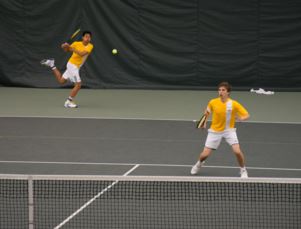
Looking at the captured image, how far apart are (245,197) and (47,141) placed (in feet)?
16.0

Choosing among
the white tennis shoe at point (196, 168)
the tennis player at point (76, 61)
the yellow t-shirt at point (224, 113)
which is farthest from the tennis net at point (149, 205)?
the tennis player at point (76, 61)

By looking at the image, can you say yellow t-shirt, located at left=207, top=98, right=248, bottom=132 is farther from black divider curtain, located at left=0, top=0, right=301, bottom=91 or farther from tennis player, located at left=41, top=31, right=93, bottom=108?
black divider curtain, located at left=0, top=0, right=301, bottom=91

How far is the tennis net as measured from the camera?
746cm

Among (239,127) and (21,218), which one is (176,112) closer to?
(239,127)

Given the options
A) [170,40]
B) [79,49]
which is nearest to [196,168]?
[79,49]

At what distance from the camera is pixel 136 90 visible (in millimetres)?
19125

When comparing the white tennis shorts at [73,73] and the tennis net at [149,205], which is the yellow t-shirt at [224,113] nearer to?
the tennis net at [149,205]

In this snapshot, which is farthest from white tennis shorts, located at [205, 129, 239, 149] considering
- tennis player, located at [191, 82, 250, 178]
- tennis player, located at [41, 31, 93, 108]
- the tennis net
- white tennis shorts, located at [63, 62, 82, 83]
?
white tennis shorts, located at [63, 62, 82, 83]

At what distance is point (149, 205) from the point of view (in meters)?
8.14

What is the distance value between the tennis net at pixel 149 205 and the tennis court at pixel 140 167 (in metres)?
0.01

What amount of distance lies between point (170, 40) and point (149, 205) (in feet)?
37.3

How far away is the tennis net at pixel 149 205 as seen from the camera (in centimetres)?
746

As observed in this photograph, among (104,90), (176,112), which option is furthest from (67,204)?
(104,90)

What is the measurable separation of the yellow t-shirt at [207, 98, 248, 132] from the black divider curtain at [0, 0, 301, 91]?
30.7ft
